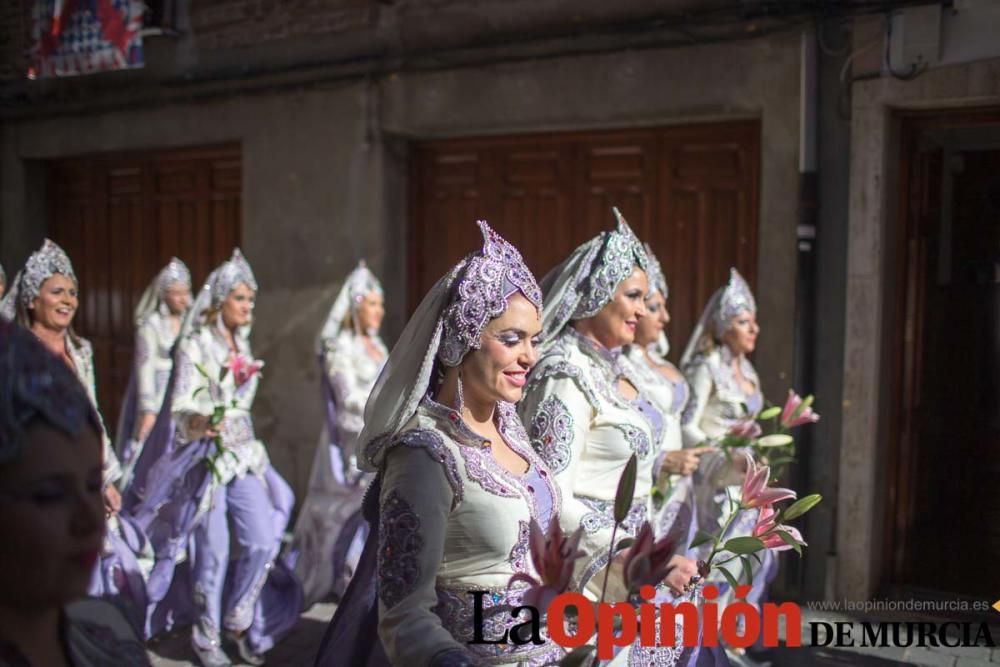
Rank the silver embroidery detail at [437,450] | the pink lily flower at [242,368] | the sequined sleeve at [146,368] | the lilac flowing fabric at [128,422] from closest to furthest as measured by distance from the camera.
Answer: the silver embroidery detail at [437,450], the pink lily flower at [242,368], the sequined sleeve at [146,368], the lilac flowing fabric at [128,422]

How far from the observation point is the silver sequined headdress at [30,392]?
1.26m

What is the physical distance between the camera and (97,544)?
1360mm

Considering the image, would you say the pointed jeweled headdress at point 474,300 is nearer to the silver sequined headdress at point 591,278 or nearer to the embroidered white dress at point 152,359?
the silver sequined headdress at point 591,278

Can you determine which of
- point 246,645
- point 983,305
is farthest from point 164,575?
point 983,305

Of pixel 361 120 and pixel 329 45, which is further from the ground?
pixel 329 45

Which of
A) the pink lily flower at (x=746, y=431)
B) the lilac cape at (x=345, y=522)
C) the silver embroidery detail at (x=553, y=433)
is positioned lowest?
the lilac cape at (x=345, y=522)

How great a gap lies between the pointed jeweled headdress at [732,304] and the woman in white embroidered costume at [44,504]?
5.15 m

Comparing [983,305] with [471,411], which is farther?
[983,305]

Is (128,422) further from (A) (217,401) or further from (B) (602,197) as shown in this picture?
(B) (602,197)

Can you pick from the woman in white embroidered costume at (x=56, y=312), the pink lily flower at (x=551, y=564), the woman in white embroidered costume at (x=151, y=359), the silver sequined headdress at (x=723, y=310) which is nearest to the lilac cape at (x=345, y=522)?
the woman in white embroidered costume at (x=151, y=359)

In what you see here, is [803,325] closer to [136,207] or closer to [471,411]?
[471,411]

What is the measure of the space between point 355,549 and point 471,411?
3.96m

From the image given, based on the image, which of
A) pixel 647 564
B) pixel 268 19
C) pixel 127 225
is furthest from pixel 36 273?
pixel 127 225

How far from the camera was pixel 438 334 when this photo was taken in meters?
2.71
